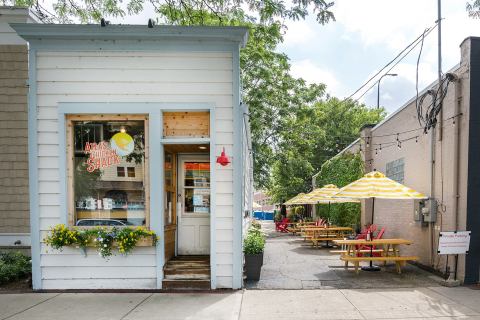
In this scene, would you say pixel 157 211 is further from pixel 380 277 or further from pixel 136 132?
pixel 380 277

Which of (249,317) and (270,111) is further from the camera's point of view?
(270,111)

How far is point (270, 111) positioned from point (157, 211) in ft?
54.6

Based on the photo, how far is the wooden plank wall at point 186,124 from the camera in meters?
7.47

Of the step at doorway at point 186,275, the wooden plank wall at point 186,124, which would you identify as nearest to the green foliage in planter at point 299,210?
the step at doorway at point 186,275

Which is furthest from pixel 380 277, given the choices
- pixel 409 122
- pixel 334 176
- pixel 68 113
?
pixel 334 176

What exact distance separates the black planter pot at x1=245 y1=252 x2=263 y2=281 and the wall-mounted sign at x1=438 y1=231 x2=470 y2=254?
3662mm

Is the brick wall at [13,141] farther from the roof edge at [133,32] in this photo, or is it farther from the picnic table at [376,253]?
the picnic table at [376,253]

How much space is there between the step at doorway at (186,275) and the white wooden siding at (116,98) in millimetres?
319

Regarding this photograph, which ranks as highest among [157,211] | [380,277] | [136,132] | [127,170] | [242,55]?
[242,55]

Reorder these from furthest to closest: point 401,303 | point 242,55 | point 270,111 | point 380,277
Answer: point 270,111
point 242,55
point 380,277
point 401,303

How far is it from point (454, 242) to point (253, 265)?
411 cm

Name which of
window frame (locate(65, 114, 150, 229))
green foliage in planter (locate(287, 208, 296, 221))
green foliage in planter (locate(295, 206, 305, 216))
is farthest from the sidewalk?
green foliage in planter (locate(295, 206, 305, 216))

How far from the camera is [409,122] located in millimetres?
10828

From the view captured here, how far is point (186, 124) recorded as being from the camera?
7516mm
